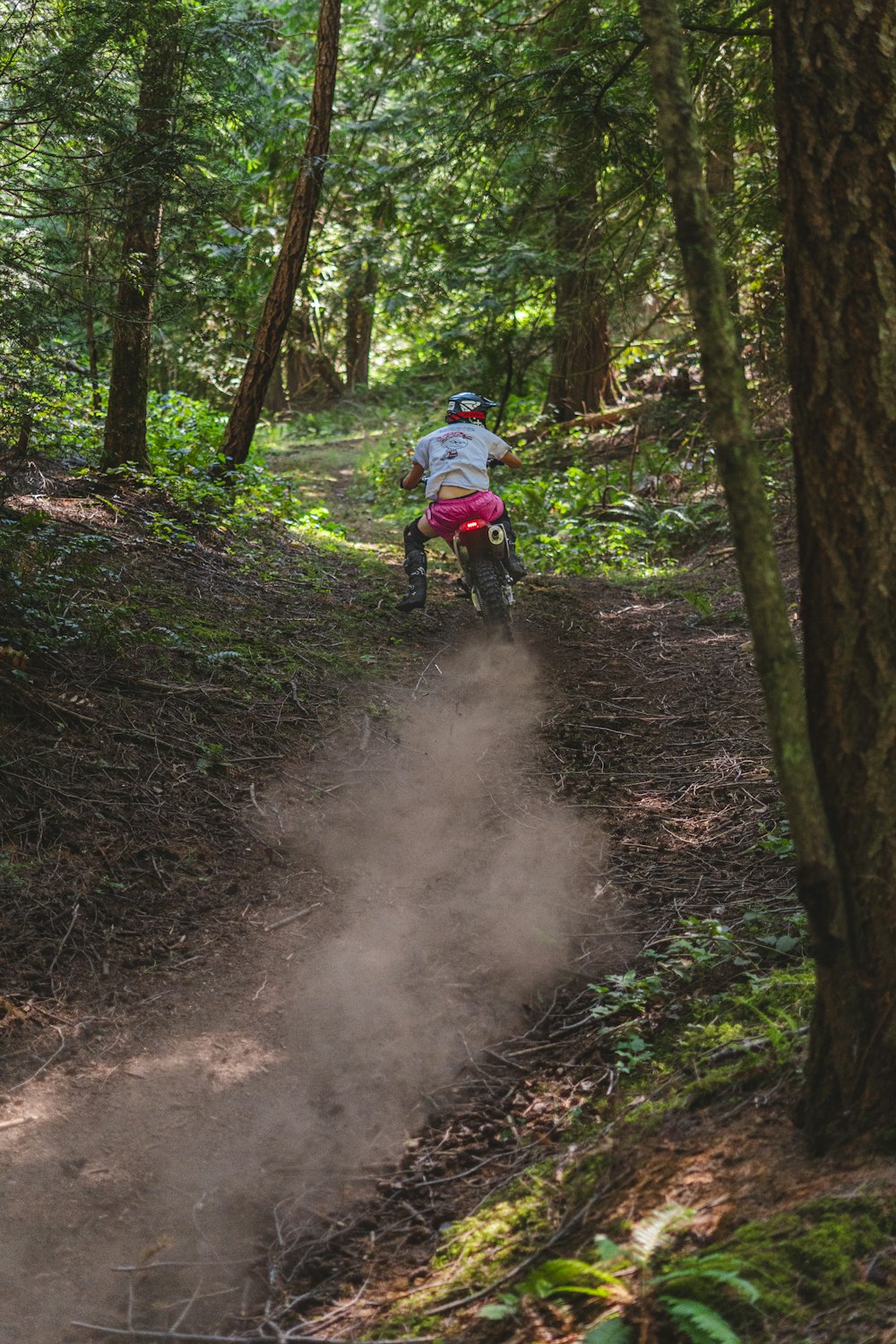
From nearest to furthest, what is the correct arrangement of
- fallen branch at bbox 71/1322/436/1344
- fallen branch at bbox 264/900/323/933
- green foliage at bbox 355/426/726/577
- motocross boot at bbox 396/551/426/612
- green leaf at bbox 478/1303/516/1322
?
green leaf at bbox 478/1303/516/1322 < fallen branch at bbox 71/1322/436/1344 < fallen branch at bbox 264/900/323/933 < motocross boot at bbox 396/551/426/612 < green foliage at bbox 355/426/726/577

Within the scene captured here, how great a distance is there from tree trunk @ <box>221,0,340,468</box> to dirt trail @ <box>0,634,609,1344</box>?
260 inches

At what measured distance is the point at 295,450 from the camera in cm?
2194

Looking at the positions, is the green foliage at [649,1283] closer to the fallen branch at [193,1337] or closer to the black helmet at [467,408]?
the fallen branch at [193,1337]

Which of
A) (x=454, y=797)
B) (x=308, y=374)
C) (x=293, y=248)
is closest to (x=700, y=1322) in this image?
(x=454, y=797)

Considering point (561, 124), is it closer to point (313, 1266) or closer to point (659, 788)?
point (659, 788)

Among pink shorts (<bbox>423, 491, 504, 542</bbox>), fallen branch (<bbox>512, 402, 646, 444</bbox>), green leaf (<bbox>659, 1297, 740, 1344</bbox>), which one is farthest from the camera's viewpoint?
fallen branch (<bbox>512, 402, 646, 444</bbox>)

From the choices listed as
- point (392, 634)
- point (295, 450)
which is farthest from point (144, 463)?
point (295, 450)

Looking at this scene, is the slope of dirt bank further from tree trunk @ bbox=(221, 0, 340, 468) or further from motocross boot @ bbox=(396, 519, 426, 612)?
tree trunk @ bbox=(221, 0, 340, 468)

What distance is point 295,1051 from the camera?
3959mm

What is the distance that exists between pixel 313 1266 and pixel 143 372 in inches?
338

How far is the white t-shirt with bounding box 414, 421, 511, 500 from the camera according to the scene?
8.68 meters

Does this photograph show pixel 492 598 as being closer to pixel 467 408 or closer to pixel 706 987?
pixel 467 408

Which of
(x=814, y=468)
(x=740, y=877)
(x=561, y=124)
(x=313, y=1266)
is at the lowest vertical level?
(x=313, y=1266)

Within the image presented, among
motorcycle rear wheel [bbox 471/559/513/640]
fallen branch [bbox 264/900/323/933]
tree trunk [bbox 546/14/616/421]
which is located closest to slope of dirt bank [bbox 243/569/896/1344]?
fallen branch [bbox 264/900/323/933]
